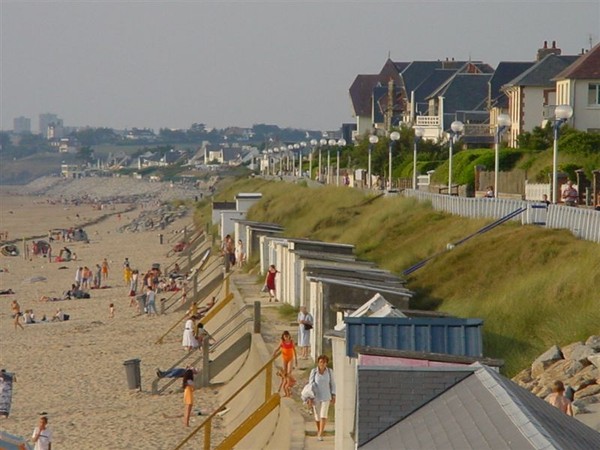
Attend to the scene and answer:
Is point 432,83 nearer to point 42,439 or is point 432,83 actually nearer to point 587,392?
point 42,439

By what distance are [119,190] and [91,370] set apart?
152 meters

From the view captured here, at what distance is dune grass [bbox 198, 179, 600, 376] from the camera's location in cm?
1556

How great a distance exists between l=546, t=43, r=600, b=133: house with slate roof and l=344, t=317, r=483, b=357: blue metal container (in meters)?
25.8

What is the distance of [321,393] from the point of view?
46.3ft

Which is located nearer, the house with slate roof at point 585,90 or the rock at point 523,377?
the rock at point 523,377

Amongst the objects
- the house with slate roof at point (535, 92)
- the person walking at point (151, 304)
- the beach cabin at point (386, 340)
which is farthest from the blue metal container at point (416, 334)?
the house with slate roof at point (535, 92)

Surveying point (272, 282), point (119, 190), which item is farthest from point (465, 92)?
point (119, 190)

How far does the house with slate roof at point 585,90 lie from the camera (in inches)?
1459

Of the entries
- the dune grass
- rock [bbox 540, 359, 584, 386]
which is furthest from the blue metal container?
the dune grass

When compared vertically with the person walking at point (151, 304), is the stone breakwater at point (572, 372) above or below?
above

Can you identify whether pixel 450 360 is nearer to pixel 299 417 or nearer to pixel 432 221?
pixel 299 417

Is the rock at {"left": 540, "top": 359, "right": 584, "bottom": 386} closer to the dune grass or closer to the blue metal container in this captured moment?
the dune grass

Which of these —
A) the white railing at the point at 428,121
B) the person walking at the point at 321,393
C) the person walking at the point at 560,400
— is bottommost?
the person walking at the point at 321,393

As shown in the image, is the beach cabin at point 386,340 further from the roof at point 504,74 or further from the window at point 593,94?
the roof at point 504,74
